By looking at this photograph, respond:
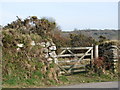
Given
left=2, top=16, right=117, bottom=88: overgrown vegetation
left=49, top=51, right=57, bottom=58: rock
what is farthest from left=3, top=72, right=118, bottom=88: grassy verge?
left=49, top=51, right=57, bottom=58: rock

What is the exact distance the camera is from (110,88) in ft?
38.6

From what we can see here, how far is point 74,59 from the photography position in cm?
1631

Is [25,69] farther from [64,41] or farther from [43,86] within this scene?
[64,41]

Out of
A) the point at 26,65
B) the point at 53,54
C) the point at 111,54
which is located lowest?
the point at 26,65

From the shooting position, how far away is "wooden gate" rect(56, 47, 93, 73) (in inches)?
612

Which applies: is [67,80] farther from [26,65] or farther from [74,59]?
[74,59]

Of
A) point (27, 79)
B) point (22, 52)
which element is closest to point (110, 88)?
point (27, 79)

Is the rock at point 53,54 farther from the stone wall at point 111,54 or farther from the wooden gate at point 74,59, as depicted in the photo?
the stone wall at point 111,54

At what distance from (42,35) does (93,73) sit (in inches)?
136

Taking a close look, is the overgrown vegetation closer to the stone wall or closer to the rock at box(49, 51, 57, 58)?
the rock at box(49, 51, 57, 58)

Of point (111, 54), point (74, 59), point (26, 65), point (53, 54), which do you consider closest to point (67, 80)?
point (53, 54)

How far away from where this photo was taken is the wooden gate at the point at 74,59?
15.5m

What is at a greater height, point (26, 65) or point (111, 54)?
point (111, 54)

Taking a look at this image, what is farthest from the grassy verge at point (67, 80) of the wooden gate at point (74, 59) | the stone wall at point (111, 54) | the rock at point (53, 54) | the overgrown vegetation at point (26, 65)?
the rock at point (53, 54)
